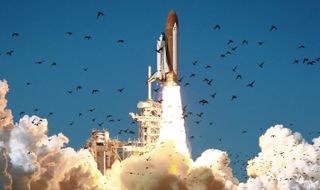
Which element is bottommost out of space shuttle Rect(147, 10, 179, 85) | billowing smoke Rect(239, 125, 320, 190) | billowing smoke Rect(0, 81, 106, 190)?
billowing smoke Rect(0, 81, 106, 190)

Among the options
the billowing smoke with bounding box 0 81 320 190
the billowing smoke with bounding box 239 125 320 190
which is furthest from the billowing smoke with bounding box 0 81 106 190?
the billowing smoke with bounding box 239 125 320 190

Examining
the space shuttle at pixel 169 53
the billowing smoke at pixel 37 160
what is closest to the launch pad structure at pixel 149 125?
the space shuttle at pixel 169 53

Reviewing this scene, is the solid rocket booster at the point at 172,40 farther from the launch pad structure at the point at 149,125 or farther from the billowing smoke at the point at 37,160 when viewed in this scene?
the billowing smoke at the point at 37,160

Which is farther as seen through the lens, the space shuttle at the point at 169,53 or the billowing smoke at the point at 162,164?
the space shuttle at the point at 169,53

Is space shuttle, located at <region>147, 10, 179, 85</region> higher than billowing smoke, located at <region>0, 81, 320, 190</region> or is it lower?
higher

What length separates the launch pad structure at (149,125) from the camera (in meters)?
90.9

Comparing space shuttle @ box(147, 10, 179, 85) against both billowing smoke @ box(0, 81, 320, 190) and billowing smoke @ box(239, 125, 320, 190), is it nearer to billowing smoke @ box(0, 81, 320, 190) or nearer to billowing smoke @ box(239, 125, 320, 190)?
billowing smoke @ box(0, 81, 320, 190)

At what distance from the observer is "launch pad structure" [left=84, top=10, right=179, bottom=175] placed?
9094 cm

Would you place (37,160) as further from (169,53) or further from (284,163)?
(284,163)

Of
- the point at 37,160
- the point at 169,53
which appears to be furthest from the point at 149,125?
the point at 37,160

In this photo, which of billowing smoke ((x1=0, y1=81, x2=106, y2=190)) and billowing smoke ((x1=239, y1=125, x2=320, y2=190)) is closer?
billowing smoke ((x1=0, y1=81, x2=106, y2=190))

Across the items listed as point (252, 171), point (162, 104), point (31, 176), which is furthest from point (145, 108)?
point (31, 176)

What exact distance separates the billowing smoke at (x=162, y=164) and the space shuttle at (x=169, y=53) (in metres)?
1.01

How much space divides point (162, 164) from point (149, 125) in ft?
34.4
